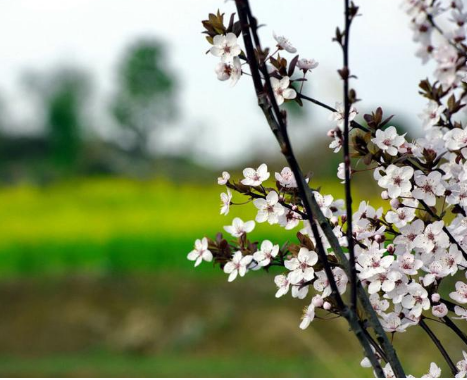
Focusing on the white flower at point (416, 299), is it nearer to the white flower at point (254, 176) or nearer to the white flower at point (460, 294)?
the white flower at point (460, 294)

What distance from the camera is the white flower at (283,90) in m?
0.98

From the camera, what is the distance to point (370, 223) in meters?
1.08

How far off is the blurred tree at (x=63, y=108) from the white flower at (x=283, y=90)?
13.3 m

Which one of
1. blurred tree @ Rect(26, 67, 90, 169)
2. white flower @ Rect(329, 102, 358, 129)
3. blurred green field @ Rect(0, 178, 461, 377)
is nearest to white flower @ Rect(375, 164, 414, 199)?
white flower @ Rect(329, 102, 358, 129)

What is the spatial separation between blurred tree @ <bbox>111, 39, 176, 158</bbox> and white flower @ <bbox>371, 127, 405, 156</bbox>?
1365 cm

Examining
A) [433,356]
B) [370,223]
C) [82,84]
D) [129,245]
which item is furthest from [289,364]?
[82,84]

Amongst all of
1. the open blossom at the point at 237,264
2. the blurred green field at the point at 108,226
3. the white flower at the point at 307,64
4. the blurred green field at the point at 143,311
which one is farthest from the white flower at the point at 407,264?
the blurred green field at the point at 108,226

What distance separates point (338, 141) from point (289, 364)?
5688 millimetres

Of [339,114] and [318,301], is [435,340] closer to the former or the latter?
[318,301]

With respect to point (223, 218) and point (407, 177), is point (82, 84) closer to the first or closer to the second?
point (223, 218)

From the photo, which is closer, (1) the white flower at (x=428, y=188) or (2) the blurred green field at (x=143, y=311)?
(1) the white flower at (x=428, y=188)

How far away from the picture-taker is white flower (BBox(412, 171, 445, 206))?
101cm

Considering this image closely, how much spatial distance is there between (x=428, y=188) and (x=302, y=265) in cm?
25

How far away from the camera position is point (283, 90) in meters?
0.99
